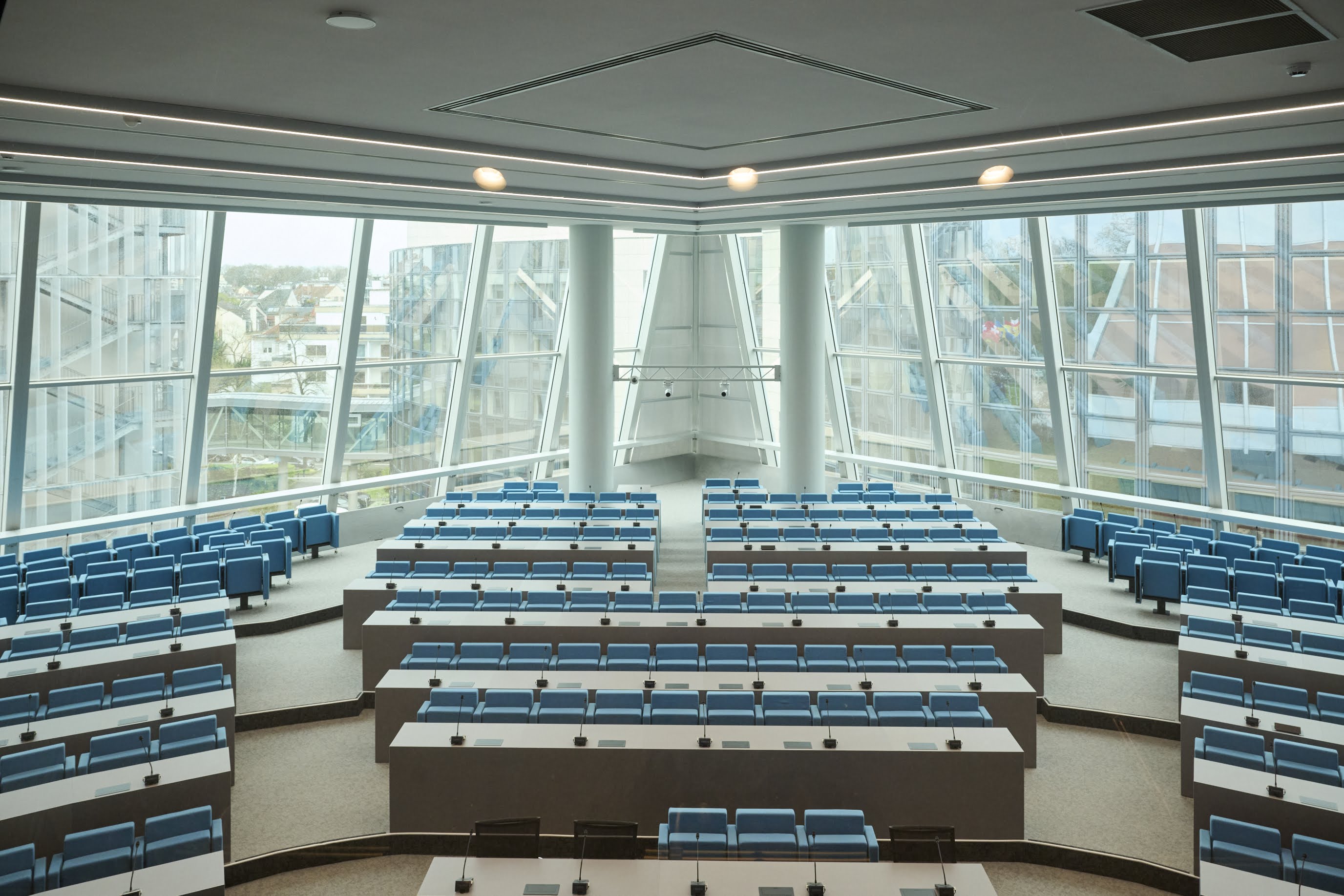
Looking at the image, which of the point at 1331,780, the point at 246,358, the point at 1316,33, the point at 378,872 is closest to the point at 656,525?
the point at 246,358

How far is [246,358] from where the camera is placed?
50.2 ft

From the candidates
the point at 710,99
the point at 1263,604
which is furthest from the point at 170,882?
the point at 1263,604

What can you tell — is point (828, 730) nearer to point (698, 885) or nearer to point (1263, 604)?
point (698, 885)

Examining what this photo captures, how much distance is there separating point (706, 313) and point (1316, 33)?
55.0 ft

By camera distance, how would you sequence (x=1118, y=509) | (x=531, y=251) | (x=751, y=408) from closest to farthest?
1. (x=1118, y=509)
2. (x=531, y=251)
3. (x=751, y=408)

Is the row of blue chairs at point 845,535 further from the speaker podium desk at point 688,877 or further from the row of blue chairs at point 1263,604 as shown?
the speaker podium desk at point 688,877

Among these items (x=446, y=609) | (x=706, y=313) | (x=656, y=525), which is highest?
(x=706, y=313)

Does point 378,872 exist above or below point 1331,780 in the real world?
below

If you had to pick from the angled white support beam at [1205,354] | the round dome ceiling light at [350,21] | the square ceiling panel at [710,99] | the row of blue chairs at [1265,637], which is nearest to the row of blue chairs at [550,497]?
the square ceiling panel at [710,99]

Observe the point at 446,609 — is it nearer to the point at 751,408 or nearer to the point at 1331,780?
the point at 1331,780

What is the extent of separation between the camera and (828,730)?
7242 millimetres

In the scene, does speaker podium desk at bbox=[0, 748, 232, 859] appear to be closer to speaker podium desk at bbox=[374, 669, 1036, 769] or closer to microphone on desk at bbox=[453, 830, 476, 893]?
speaker podium desk at bbox=[374, 669, 1036, 769]

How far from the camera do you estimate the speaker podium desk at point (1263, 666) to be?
8.45 metres

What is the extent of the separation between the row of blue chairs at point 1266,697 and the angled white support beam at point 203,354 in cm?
1337
